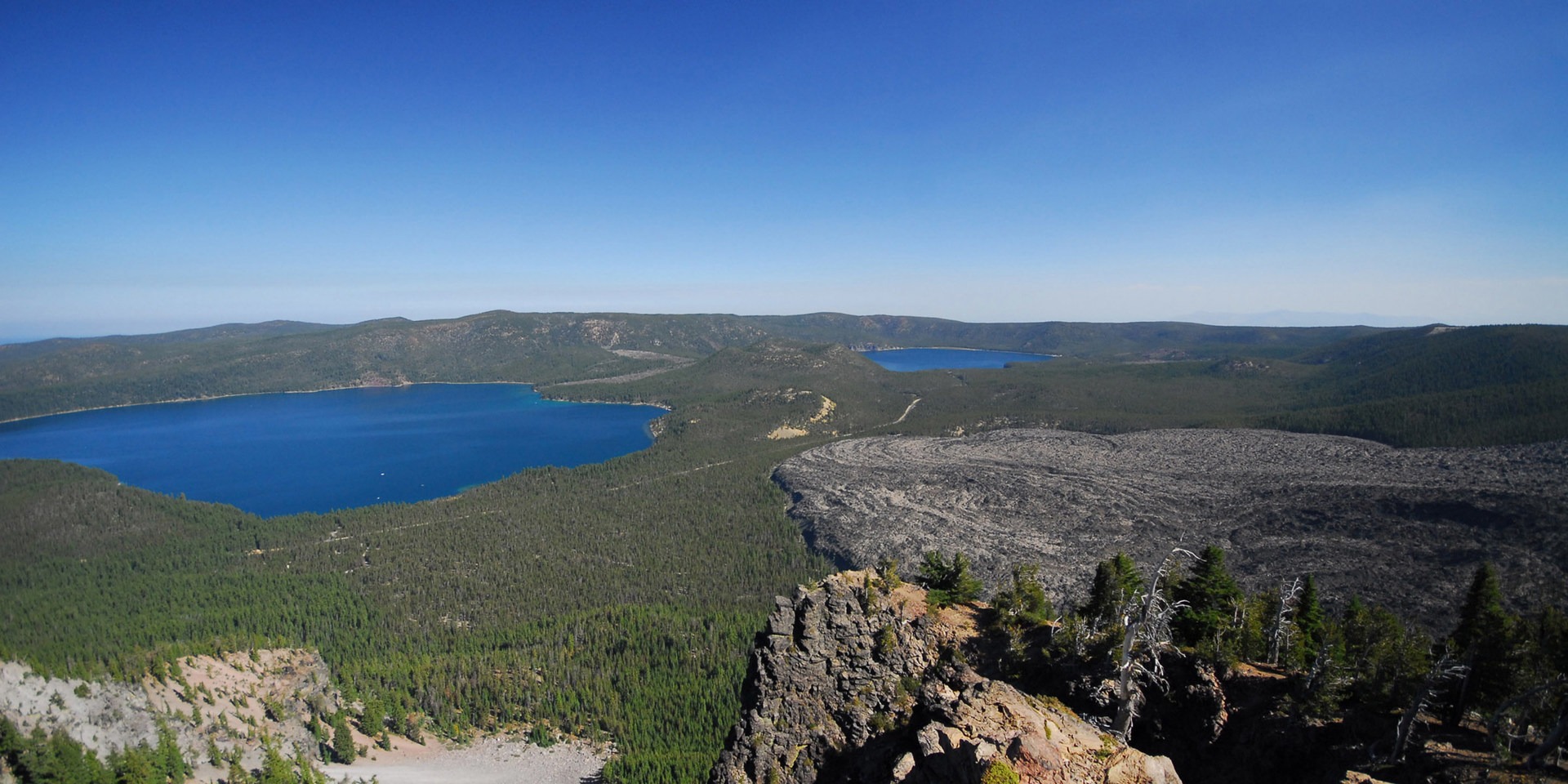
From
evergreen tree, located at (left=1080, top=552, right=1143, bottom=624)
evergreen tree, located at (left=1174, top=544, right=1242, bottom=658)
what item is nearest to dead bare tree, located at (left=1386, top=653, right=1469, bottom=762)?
evergreen tree, located at (left=1174, top=544, right=1242, bottom=658)

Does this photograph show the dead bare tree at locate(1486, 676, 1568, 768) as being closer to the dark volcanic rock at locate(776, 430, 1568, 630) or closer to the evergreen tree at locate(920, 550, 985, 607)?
the evergreen tree at locate(920, 550, 985, 607)

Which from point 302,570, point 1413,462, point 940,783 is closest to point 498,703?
point 302,570

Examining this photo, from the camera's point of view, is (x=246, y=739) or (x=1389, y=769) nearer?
(x=1389, y=769)

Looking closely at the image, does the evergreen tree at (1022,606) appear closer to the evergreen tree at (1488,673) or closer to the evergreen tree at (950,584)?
the evergreen tree at (950,584)

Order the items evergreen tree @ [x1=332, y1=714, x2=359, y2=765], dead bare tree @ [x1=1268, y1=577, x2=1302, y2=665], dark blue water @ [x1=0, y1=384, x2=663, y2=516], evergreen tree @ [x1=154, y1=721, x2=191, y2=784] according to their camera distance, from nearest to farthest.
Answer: dead bare tree @ [x1=1268, y1=577, x2=1302, y2=665] → evergreen tree @ [x1=154, y1=721, x2=191, y2=784] → evergreen tree @ [x1=332, y1=714, x2=359, y2=765] → dark blue water @ [x1=0, y1=384, x2=663, y2=516]

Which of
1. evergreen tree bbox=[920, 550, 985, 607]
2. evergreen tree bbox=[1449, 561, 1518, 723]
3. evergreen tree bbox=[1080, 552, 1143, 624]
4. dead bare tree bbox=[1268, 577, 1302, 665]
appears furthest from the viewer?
evergreen tree bbox=[920, 550, 985, 607]

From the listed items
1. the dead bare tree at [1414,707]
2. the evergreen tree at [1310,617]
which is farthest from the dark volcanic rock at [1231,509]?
the dead bare tree at [1414,707]

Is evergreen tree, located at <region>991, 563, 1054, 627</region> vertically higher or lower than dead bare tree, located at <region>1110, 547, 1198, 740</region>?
lower

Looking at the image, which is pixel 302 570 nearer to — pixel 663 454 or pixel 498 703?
pixel 498 703
